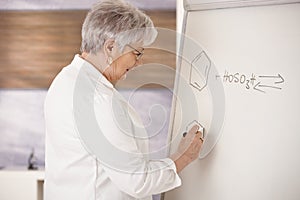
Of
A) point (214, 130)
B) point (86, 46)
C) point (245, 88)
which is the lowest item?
point (214, 130)

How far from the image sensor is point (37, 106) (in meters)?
3.55

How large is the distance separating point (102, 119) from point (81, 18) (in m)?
1.96

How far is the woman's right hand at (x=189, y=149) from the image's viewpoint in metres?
1.92

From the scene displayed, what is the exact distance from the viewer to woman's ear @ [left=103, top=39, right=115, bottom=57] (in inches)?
68.6

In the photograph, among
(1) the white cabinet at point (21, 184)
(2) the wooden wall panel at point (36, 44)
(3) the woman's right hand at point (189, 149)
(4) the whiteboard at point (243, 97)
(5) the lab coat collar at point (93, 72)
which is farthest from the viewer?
(2) the wooden wall panel at point (36, 44)

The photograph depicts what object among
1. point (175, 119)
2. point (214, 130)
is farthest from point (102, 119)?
point (175, 119)

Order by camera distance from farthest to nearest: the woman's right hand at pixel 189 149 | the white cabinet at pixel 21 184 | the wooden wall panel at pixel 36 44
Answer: the wooden wall panel at pixel 36 44, the white cabinet at pixel 21 184, the woman's right hand at pixel 189 149

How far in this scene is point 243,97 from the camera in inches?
71.4

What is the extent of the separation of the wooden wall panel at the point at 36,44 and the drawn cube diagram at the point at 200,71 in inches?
61.4

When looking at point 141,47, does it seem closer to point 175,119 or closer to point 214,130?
point 214,130

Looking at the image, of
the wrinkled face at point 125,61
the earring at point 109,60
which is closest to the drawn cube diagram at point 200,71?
the wrinkled face at point 125,61

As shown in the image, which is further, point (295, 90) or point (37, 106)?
point (37, 106)

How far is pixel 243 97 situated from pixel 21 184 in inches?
74.6

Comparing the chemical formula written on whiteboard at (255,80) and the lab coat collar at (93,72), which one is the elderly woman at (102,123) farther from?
the chemical formula written on whiteboard at (255,80)
